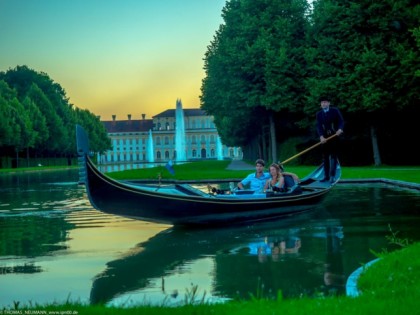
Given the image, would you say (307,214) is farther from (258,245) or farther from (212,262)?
(212,262)

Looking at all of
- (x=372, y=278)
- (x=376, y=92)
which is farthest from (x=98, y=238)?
(x=376, y=92)

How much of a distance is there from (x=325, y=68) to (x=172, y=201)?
2763 cm

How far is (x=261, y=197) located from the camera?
14.1m

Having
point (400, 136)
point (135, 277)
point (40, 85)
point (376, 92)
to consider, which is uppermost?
Result: point (40, 85)

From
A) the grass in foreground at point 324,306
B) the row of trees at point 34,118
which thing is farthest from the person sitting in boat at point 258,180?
the row of trees at point 34,118

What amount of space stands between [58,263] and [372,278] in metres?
5.01

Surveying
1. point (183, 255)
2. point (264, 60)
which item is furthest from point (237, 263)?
point (264, 60)

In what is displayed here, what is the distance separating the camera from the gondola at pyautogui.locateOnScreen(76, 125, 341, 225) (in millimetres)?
11930

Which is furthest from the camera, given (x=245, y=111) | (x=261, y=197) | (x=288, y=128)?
(x=288, y=128)

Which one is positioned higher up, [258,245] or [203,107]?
[203,107]

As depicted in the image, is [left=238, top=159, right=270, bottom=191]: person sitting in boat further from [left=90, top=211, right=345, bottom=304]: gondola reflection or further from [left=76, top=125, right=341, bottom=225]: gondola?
[left=90, top=211, right=345, bottom=304]: gondola reflection

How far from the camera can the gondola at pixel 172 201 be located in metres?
11.9

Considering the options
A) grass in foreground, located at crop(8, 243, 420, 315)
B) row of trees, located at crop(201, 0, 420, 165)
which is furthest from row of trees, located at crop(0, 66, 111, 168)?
grass in foreground, located at crop(8, 243, 420, 315)

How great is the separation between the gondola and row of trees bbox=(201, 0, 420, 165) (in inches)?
853
